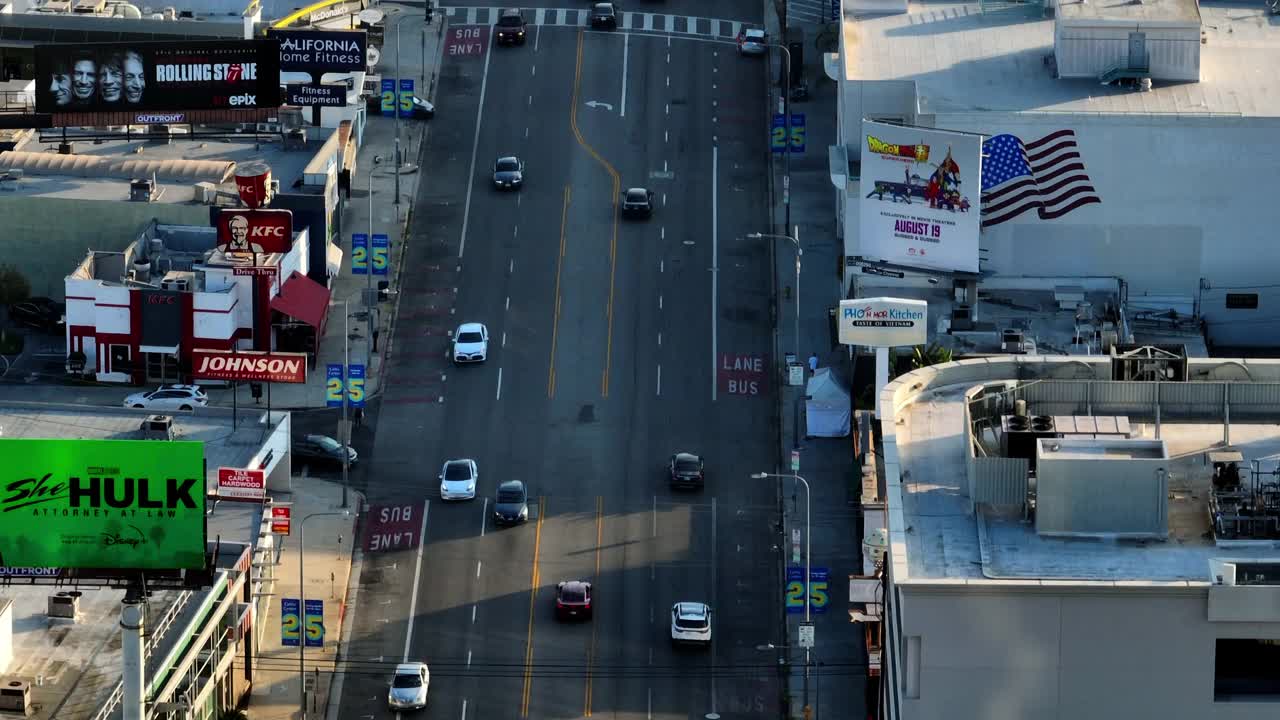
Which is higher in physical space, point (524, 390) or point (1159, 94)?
point (1159, 94)

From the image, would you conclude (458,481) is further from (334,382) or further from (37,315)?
(37,315)

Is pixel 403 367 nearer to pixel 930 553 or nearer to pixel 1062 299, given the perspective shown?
pixel 1062 299

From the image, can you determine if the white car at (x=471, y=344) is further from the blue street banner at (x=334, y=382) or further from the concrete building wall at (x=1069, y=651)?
the concrete building wall at (x=1069, y=651)

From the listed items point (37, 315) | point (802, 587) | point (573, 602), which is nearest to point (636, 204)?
point (37, 315)

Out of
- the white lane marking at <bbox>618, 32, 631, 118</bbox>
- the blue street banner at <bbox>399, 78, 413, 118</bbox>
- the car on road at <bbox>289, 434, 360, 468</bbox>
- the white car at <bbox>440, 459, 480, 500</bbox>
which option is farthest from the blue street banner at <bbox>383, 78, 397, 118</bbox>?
the white car at <bbox>440, 459, 480, 500</bbox>

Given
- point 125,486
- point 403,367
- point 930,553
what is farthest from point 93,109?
point 930,553

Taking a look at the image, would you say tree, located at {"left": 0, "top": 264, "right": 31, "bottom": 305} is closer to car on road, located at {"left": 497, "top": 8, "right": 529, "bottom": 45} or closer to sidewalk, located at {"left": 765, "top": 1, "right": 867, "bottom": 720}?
sidewalk, located at {"left": 765, "top": 1, "right": 867, "bottom": 720}
